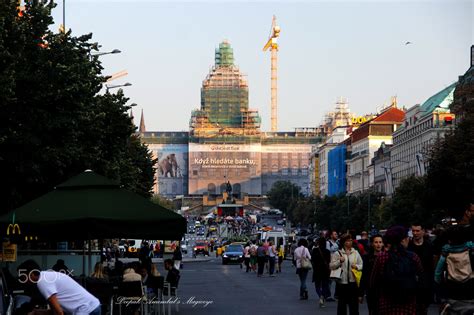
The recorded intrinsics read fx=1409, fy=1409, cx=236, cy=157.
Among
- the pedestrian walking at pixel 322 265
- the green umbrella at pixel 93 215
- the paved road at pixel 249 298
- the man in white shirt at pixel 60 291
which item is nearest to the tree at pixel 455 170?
the paved road at pixel 249 298

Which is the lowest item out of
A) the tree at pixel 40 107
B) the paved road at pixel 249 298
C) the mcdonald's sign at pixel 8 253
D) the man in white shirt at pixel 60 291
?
the paved road at pixel 249 298

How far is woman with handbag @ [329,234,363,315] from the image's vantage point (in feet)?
75.5

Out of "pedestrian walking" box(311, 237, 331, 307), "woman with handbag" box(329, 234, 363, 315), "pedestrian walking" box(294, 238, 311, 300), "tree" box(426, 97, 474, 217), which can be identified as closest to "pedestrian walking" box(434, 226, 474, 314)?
"woman with handbag" box(329, 234, 363, 315)

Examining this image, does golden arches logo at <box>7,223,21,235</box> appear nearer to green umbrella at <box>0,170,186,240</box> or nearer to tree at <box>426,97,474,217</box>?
green umbrella at <box>0,170,186,240</box>

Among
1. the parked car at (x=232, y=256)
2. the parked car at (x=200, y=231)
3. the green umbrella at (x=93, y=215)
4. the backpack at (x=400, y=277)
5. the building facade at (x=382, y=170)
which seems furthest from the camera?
the parked car at (x=200, y=231)

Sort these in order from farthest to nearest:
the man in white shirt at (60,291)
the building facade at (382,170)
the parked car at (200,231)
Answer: the parked car at (200,231) < the building facade at (382,170) < the man in white shirt at (60,291)

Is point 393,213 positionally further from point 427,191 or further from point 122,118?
point 122,118

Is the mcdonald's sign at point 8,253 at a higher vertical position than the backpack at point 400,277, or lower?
higher

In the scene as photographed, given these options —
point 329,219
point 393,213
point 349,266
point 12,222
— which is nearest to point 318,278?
point 349,266

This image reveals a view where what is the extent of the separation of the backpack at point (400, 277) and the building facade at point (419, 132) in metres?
107

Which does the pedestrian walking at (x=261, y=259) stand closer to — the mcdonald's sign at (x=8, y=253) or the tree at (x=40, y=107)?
the tree at (x=40, y=107)

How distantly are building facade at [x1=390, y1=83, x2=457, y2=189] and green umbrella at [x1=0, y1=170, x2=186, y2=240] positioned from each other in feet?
333

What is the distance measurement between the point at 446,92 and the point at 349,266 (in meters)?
123

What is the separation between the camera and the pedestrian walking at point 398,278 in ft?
48.5
